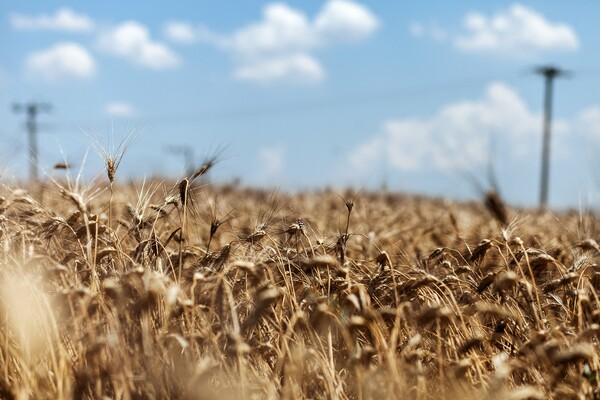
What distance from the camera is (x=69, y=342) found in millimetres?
3896

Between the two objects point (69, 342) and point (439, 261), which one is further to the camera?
point (439, 261)

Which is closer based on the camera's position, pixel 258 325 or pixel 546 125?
pixel 258 325

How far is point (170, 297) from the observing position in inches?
114

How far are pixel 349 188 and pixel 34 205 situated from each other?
14472 mm

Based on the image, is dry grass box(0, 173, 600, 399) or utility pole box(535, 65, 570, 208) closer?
dry grass box(0, 173, 600, 399)

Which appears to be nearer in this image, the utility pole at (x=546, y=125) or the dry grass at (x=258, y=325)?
the dry grass at (x=258, y=325)

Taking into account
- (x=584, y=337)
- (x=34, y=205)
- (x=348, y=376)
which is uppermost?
(x=34, y=205)

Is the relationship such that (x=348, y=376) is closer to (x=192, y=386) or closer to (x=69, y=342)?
(x=192, y=386)

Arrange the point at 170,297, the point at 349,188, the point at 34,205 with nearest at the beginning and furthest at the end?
the point at 170,297, the point at 34,205, the point at 349,188

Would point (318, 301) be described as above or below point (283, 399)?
above

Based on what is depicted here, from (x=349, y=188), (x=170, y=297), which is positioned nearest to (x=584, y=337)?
(x=170, y=297)

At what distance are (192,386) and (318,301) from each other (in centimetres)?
89

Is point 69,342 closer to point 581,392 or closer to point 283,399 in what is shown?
point 283,399

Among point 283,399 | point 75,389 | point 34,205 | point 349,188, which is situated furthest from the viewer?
point 349,188
